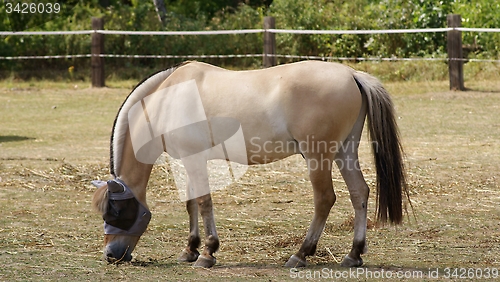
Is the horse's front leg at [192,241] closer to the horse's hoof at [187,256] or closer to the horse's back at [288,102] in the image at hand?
the horse's hoof at [187,256]

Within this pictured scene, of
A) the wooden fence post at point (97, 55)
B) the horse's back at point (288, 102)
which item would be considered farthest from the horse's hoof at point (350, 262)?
the wooden fence post at point (97, 55)

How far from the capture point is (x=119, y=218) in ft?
15.1

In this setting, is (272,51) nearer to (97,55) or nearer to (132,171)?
(97,55)

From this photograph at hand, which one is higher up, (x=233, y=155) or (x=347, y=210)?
(x=233, y=155)

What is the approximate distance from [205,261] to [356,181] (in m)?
1.12

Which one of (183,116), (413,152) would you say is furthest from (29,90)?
(183,116)

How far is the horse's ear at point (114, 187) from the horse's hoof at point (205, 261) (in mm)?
673

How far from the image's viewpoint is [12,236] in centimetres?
546

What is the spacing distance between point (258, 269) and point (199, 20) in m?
15.7

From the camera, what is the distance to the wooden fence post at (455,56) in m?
13.4

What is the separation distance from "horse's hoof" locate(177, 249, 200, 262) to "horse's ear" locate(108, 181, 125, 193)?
0.64 metres

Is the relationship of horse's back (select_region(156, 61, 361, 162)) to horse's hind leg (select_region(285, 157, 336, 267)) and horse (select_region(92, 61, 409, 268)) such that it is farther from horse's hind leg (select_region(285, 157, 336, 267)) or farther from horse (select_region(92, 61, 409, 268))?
horse's hind leg (select_region(285, 157, 336, 267))

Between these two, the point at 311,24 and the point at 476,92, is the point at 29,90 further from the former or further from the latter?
the point at 476,92

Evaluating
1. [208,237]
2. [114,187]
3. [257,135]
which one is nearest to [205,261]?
[208,237]
